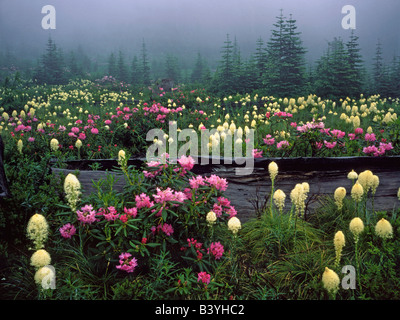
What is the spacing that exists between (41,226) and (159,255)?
98cm

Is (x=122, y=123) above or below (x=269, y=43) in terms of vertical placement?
below

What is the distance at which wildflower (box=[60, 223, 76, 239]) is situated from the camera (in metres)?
2.62

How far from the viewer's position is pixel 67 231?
8.73ft

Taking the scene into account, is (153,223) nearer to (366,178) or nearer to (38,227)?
(38,227)

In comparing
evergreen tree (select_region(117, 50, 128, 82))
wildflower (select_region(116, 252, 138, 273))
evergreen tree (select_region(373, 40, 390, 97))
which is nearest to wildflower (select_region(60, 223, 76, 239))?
wildflower (select_region(116, 252, 138, 273))

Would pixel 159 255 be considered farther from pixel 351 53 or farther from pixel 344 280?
pixel 351 53

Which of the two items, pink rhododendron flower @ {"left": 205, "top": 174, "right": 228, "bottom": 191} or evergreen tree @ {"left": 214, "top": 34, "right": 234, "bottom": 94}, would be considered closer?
pink rhododendron flower @ {"left": 205, "top": 174, "right": 228, "bottom": 191}

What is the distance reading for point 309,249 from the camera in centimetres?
313

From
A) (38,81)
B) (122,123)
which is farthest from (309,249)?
(38,81)

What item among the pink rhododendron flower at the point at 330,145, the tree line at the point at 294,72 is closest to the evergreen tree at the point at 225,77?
the tree line at the point at 294,72

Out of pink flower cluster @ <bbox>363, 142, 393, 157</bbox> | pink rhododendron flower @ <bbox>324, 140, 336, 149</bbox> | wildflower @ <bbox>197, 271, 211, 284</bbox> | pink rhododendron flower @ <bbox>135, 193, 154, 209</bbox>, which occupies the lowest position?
wildflower @ <bbox>197, 271, 211, 284</bbox>

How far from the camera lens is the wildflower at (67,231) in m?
2.62

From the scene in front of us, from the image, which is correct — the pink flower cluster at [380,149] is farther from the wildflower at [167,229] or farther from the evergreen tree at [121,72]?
the evergreen tree at [121,72]

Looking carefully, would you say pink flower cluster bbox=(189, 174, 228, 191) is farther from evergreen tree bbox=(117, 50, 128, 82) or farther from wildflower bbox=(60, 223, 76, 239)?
evergreen tree bbox=(117, 50, 128, 82)
